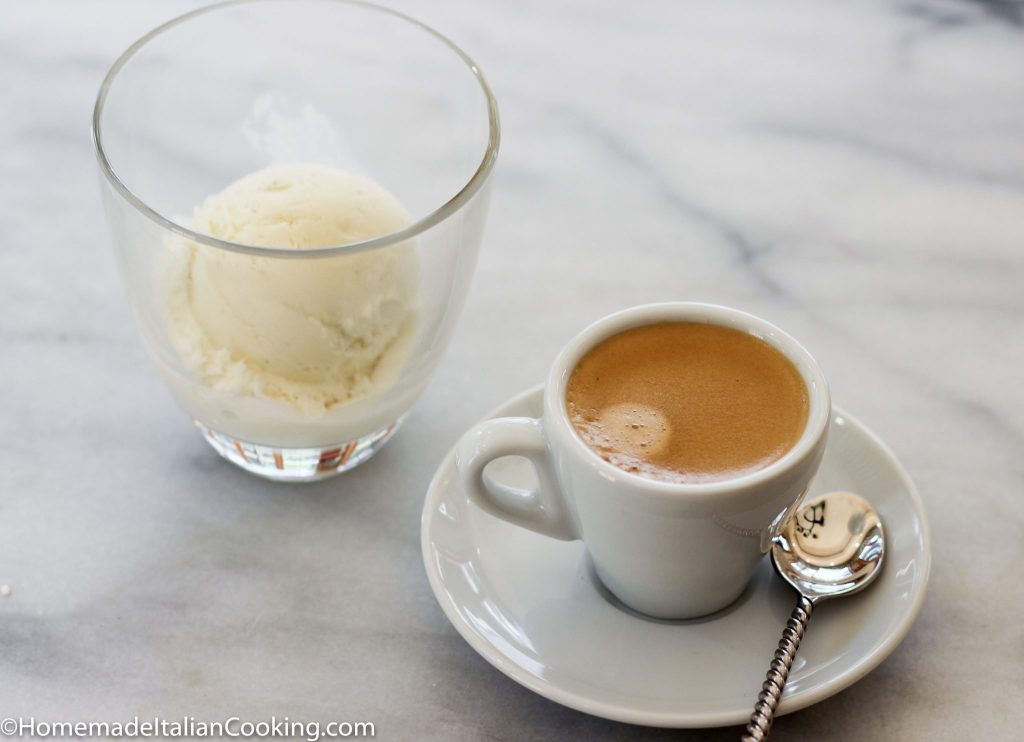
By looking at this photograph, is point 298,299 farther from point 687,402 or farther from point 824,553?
point 824,553

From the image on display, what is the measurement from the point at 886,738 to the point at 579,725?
0.22 meters

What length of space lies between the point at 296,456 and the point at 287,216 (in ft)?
0.70

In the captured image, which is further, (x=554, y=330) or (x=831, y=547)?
(x=554, y=330)

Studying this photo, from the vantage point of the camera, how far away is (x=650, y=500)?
807mm

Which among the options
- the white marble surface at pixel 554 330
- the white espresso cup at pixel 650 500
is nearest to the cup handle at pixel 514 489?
the white espresso cup at pixel 650 500

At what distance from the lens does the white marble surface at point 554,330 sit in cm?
91

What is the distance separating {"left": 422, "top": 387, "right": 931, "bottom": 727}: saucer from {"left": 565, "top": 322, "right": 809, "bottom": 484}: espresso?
0.46ft

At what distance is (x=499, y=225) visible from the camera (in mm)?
1375

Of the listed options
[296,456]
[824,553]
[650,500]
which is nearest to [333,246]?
[296,456]

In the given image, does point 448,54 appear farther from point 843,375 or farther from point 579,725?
point 579,725

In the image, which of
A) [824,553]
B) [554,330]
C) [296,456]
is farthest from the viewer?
[554,330]

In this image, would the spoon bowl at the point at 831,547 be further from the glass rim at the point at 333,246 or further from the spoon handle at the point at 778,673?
the glass rim at the point at 333,246

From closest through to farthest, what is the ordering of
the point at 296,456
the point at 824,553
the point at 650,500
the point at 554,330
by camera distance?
the point at 650,500
the point at 824,553
the point at 296,456
the point at 554,330

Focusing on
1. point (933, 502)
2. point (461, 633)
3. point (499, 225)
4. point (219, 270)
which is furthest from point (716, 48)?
point (461, 633)
